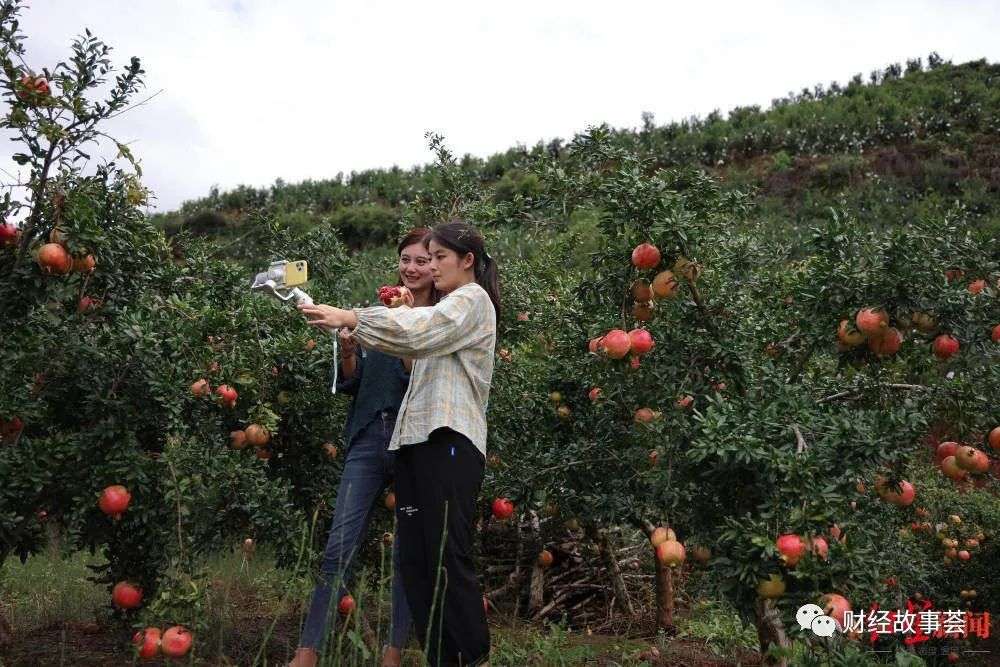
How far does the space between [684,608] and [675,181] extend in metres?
3.23

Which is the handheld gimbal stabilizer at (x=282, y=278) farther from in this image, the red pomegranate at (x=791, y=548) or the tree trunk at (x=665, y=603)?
the tree trunk at (x=665, y=603)

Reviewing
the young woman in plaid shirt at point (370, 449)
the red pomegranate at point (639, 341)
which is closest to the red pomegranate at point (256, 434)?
the young woman in plaid shirt at point (370, 449)

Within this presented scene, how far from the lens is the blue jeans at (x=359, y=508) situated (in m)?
3.01

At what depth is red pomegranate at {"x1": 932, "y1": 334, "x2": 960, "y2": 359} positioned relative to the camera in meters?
2.89

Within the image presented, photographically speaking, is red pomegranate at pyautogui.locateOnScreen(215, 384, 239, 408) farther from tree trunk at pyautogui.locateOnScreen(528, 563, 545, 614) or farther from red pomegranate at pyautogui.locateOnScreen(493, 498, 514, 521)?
tree trunk at pyautogui.locateOnScreen(528, 563, 545, 614)

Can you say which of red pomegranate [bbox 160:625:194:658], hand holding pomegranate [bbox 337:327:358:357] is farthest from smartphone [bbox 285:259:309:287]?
red pomegranate [bbox 160:625:194:658]

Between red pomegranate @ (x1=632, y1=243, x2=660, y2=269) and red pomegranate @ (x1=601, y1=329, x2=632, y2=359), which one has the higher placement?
red pomegranate @ (x1=632, y1=243, x2=660, y2=269)

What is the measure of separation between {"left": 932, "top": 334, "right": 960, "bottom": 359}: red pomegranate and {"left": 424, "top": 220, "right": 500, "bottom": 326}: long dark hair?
1.50 meters

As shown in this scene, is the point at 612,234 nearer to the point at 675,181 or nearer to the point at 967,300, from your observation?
the point at 675,181

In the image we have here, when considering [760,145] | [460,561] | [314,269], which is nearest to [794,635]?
[460,561]

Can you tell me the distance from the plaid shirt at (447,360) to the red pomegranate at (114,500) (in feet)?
3.01

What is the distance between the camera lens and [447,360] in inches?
103

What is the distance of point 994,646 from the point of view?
4.88 m

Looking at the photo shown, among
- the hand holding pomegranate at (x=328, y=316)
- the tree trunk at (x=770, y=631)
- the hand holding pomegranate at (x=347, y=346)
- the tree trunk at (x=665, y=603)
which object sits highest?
the hand holding pomegranate at (x=328, y=316)
